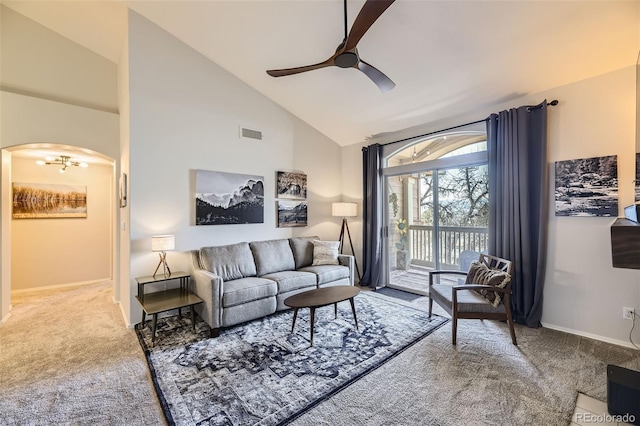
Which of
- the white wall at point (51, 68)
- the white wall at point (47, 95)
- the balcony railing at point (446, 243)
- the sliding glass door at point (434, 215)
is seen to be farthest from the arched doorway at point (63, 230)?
the balcony railing at point (446, 243)

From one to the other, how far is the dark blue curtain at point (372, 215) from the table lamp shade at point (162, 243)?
127 inches

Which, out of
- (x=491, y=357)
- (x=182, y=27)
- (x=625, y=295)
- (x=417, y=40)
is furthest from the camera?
(x=182, y=27)

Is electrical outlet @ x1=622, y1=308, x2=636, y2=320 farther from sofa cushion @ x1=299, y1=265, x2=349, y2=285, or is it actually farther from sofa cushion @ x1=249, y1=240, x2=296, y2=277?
sofa cushion @ x1=249, y1=240, x2=296, y2=277

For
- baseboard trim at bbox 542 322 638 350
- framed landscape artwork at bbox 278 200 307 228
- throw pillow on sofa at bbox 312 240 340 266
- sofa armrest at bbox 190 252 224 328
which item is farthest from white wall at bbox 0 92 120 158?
baseboard trim at bbox 542 322 638 350

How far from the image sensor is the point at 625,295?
276 cm

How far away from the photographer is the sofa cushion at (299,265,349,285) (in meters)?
4.14

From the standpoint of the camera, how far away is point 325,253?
464 centimetres

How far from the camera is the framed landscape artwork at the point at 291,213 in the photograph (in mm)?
4836

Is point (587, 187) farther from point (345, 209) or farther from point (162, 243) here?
point (162, 243)

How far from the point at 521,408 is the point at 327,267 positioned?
287 cm

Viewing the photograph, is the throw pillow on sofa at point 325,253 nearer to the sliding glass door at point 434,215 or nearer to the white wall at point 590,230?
the sliding glass door at point 434,215

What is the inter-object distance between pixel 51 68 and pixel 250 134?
2.78 m

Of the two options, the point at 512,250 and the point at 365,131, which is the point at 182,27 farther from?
the point at 512,250

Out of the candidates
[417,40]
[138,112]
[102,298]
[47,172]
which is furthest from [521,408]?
[47,172]
